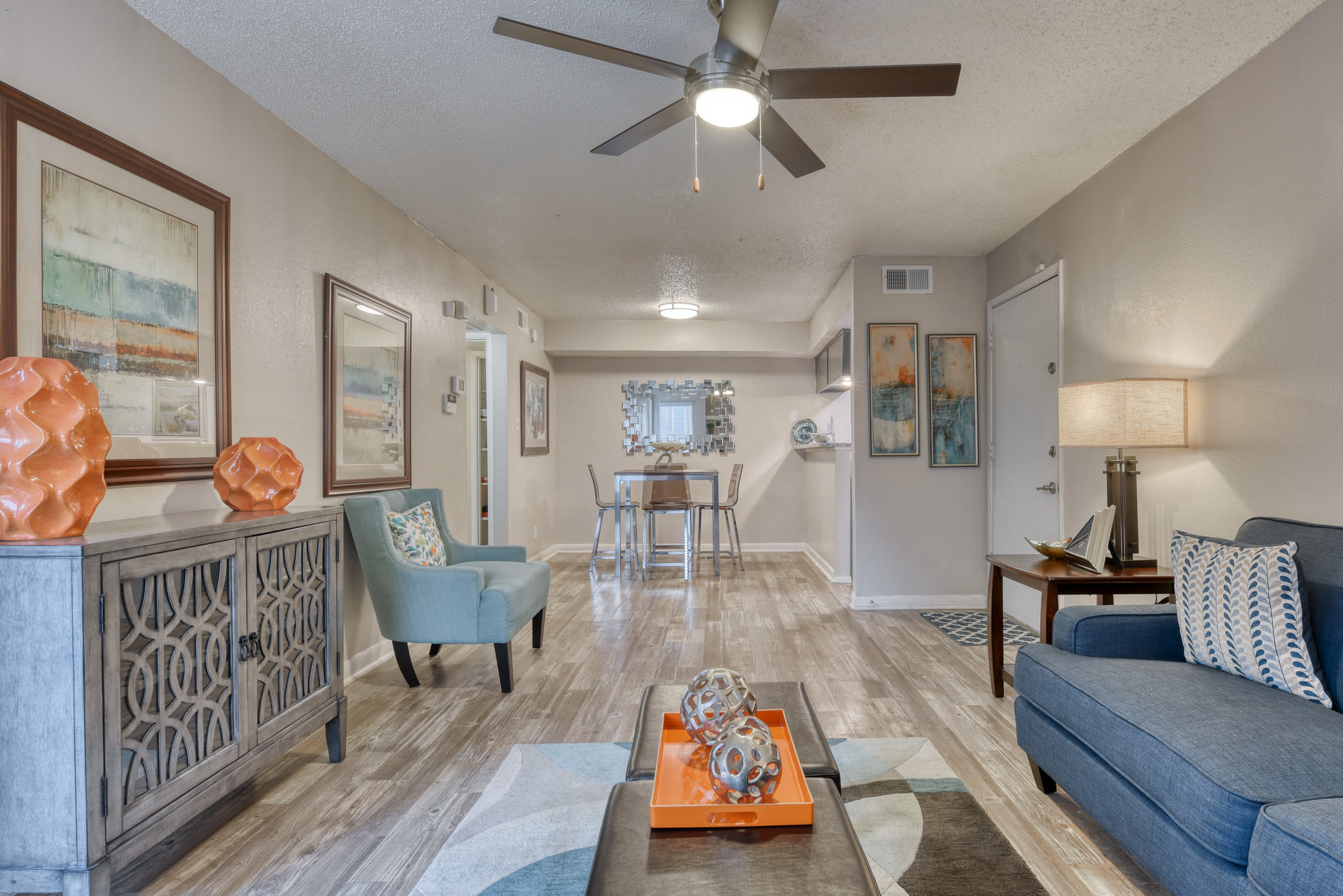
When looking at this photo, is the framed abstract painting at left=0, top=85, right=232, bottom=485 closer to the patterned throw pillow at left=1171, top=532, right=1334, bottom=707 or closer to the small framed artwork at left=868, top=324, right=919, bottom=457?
the patterned throw pillow at left=1171, top=532, right=1334, bottom=707

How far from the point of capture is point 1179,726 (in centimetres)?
155

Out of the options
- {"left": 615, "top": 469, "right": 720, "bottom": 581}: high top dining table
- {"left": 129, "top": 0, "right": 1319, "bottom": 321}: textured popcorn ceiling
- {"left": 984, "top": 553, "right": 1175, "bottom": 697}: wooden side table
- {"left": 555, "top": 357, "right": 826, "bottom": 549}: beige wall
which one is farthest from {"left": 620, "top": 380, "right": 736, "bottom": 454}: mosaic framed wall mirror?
{"left": 984, "top": 553, "right": 1175, "bottom": 697}: wooden side table

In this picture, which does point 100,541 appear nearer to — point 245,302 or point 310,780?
point 310,780

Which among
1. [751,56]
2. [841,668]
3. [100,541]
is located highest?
[751,56]

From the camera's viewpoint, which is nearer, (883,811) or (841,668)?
(883,811)

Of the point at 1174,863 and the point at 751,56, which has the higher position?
the point at 751,56

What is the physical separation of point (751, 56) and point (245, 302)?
6.57 feet

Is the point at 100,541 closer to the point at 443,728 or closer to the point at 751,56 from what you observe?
the point at 443,728

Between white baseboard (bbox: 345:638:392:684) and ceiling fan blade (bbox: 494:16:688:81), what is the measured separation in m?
2.80

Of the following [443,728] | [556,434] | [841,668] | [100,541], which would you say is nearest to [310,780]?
[443,728]

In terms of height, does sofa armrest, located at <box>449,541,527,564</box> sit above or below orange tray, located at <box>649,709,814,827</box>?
above

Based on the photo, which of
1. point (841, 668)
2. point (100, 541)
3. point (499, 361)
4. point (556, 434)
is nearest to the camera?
point (100, 541)

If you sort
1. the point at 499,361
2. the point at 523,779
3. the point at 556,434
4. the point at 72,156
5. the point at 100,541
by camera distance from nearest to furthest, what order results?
the point at 100,541
the point at 72,156
the point at 523,779
the point at 499,361
the point at 556,434

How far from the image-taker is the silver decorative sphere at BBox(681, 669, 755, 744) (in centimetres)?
150
